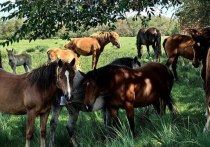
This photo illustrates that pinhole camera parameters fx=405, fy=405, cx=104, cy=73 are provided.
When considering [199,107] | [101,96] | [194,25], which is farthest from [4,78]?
[194,25]

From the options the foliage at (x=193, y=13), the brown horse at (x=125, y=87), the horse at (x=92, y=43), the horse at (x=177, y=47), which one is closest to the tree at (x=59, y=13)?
the brown horse at (x=125, y=87)

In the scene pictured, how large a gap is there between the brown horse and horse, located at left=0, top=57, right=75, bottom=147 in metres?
0.46

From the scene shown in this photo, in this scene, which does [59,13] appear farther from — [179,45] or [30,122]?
[179,45]

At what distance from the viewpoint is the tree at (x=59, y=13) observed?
19.0 feet

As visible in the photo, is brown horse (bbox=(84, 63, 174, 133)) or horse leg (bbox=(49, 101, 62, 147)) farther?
horse leg (bbox=(49, 101, 62, 147))

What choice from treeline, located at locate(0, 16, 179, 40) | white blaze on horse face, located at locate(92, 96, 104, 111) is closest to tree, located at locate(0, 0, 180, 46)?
treeline, located at locate(0, 16, 179, 40)

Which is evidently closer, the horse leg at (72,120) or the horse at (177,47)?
the horse leg at (72,120)

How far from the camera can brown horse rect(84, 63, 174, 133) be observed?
7.09m

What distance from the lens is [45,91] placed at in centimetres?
720

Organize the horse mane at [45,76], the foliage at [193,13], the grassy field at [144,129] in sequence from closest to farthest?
the grassy field at [144,129] < the horse mane at [45,76] < the foliage at [193,13]

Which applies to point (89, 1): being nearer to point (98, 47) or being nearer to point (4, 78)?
point (4, 78)

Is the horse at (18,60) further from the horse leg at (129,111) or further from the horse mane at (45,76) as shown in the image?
the horse leg at (129,111)

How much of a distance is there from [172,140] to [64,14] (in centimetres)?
241

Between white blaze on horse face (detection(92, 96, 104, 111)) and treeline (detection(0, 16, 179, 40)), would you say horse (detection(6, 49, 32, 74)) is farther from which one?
white blaze on horse face (detection(92, 96, 104, 111))
